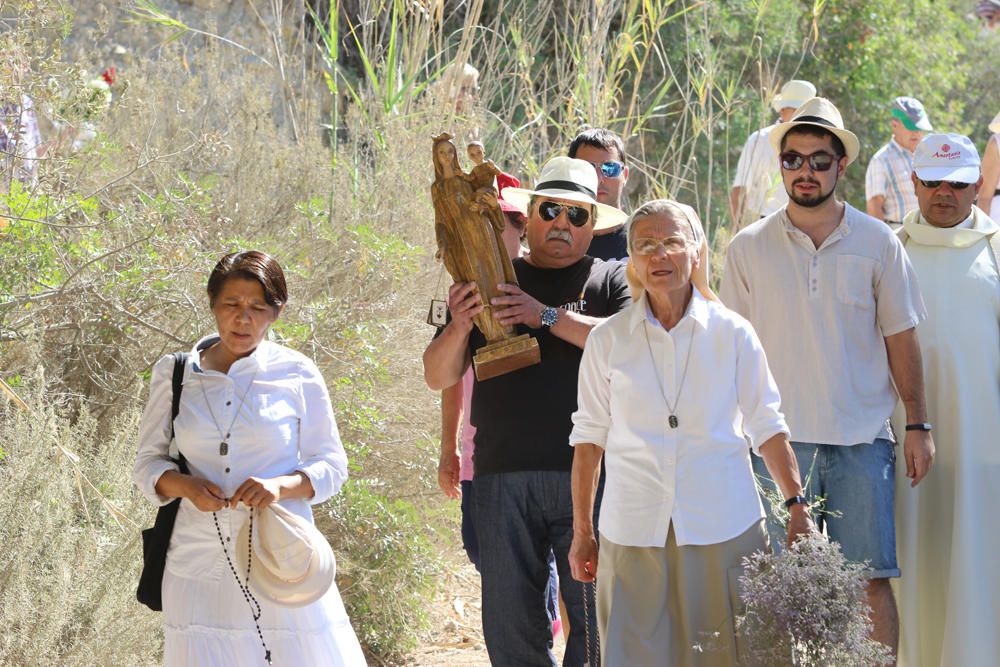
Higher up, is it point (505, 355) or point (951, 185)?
point (951, 185)

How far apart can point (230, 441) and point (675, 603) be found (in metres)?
1.43

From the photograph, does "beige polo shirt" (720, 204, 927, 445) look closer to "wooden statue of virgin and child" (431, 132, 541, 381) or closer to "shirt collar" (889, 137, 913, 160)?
"wooden statue of virgin and child" (431, 132, 541, 381)

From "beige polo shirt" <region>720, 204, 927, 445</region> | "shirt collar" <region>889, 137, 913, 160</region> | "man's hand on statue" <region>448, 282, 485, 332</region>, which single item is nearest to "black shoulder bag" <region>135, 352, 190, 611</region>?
"man's hand on statue" <region>448, 282, 485, 332</region>

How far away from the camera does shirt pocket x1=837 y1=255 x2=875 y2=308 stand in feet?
16.7

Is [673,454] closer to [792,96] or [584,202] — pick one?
[584,202]

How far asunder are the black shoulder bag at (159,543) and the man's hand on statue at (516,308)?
1.07 m

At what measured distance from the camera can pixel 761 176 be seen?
8.89 metres

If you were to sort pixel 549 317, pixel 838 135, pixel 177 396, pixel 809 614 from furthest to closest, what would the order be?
pixel 838 135 < pixel 549 317 < pixel 177 396 < pixel 809 614

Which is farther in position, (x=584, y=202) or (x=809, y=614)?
(x=584, y=202)

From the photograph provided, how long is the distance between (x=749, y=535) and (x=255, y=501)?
1462 mm

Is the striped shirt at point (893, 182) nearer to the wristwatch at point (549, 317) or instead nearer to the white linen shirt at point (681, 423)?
the wristwatch at point (549, 317)

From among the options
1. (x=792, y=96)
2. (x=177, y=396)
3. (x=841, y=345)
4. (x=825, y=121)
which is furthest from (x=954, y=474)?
(x=792, y=96)

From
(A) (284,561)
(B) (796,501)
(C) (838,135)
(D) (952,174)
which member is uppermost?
(C) (838,135)

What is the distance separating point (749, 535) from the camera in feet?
13.2
